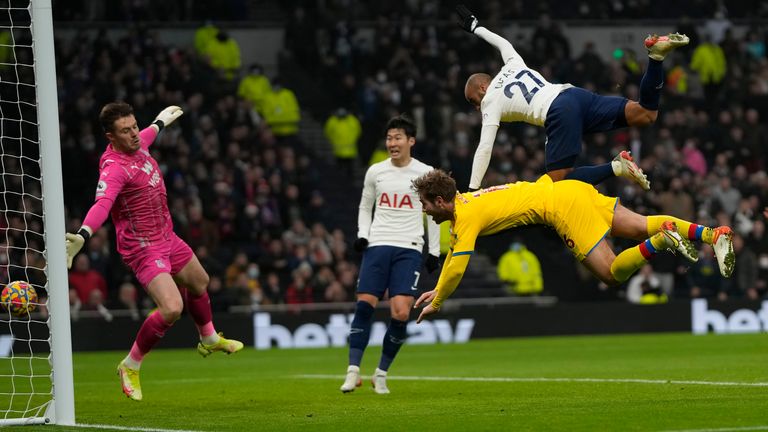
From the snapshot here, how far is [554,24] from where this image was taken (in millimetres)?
32562

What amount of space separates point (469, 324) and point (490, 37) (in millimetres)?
13017

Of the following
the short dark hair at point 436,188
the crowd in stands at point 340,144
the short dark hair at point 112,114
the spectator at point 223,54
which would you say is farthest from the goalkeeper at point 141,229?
the spectator at point 223,54

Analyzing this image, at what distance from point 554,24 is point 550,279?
25.4ft

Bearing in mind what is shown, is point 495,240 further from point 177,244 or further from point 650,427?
point 650,427

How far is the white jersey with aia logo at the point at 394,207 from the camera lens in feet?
45.6

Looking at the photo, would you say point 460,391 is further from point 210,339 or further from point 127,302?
point 127,302

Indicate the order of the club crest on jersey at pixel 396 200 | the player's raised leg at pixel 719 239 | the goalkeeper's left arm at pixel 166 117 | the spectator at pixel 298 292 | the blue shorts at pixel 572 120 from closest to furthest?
the player's raised leg at pixel 719 239 < the blue shorts at pixel 572 120 < the goalkeeper's left arm at pixel 166 117 < the club crest on jersey at pixel 396 200 < the spectator at pixel 298 292

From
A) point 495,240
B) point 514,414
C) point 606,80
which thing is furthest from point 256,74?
point 514,414

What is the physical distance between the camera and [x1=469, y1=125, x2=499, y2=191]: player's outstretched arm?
40.8ft

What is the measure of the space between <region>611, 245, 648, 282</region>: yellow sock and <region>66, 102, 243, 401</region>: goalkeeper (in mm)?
3670

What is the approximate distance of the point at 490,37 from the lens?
13.2 meters

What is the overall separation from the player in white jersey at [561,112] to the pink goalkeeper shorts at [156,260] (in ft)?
9.60

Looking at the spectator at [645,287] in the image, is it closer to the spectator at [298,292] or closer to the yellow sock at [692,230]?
the spectator at [298,292]

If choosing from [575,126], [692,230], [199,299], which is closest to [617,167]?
[575,126]
